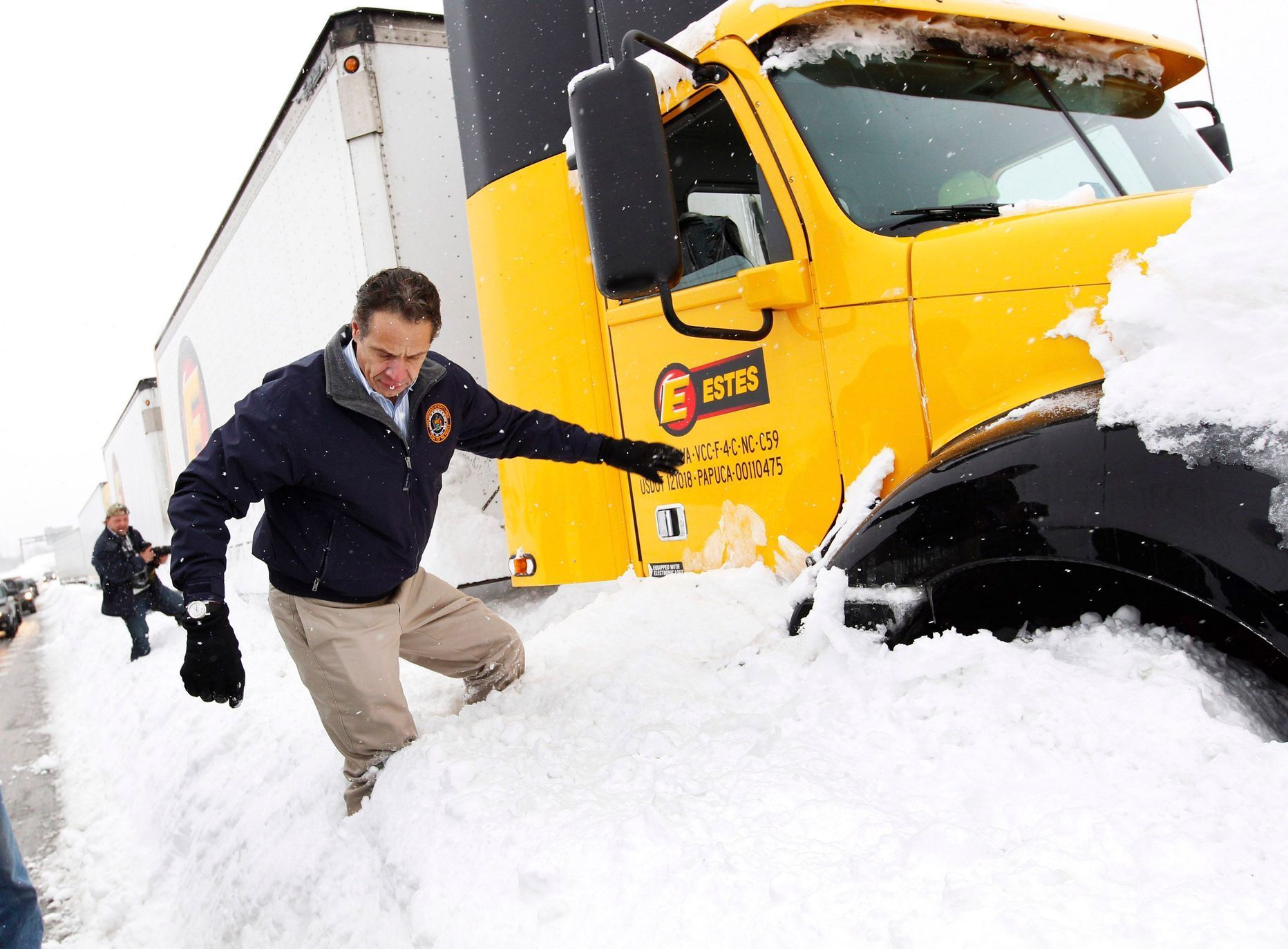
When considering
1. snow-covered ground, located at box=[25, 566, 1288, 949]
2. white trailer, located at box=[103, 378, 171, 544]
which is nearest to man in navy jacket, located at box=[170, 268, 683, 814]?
snow-covered ground, located at box=[25, 566, 1288, 949]

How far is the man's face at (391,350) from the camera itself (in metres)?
2.71

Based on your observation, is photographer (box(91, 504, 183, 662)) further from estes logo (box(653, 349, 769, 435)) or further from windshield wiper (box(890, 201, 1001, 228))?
windshield wiper (box(890, 201, 1001, 228))

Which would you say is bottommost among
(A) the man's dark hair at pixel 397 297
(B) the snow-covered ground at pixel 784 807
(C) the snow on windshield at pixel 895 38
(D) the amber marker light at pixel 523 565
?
(B) the snow-covered ground at pixel 784 807

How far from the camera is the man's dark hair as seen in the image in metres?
2.71

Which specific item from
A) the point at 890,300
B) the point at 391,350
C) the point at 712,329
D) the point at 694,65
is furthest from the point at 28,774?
the point at 890,300

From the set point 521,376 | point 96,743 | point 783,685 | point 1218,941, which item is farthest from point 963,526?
point 96,743

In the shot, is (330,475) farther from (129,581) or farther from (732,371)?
(129,581)

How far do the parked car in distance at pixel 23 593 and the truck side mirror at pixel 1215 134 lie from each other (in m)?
31.6

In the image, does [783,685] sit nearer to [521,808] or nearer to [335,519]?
[521,808]

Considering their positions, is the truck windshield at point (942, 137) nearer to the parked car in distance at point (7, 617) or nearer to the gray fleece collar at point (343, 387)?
the gray fleece collar at point (343, 387)

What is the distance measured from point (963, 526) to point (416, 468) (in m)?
1.77

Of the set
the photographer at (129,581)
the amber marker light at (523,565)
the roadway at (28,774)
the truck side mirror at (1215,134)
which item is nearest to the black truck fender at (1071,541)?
the amber marker light at (523,565)

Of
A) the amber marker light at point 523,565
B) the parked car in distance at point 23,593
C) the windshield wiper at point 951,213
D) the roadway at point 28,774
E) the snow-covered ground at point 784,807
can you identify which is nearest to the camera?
the snow-covered ground at point 784,807

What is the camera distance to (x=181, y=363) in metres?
11.7
